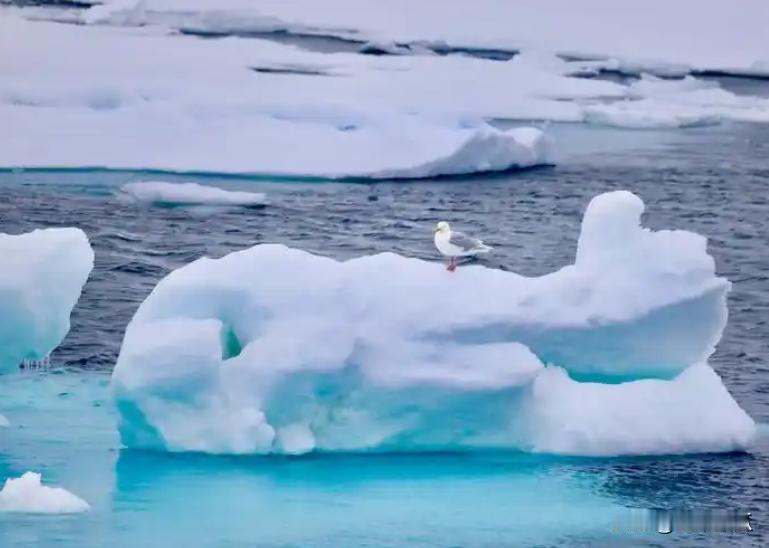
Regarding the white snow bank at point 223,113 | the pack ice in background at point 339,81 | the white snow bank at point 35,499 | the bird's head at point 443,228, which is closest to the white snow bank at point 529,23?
the pack ice in background at point 339,81

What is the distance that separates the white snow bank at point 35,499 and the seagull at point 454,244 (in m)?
1.85

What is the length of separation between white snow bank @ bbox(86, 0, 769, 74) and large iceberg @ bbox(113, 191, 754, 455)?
114 cm

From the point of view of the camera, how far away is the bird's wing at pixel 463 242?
7199mm

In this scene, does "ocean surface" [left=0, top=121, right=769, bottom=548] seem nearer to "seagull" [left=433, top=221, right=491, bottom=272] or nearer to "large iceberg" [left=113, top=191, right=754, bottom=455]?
"large iceberg" [left=113, top=191, right=754, bottom=455]

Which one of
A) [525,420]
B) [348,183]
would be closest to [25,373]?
[348,183]

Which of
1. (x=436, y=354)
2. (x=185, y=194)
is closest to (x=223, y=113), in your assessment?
(x=185, y=194)

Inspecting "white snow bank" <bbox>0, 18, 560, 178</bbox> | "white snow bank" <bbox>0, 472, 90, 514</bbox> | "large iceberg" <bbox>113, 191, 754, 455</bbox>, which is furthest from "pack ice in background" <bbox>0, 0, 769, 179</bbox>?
"white snow bank" <bbox>0, 472, 90, 514</bbox>

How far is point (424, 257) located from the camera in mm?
7680

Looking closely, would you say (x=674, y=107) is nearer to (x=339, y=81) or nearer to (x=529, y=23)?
(x=529, y=23)

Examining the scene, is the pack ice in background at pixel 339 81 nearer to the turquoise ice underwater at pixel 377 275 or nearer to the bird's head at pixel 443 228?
the turquoise ice underwater at pixel 377 275

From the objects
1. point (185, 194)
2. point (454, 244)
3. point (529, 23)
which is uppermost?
point (529, 23)

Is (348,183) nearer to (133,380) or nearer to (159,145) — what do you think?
(159,145)

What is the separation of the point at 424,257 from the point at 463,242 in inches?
19.7

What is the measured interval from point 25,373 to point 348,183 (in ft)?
5.64
